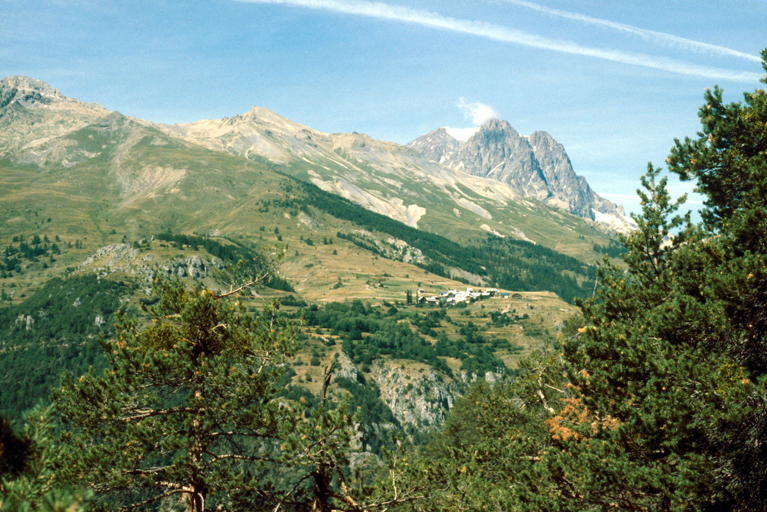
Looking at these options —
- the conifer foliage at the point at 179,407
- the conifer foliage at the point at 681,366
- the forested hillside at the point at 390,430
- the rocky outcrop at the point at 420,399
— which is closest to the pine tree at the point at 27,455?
the forested hillside at the point at 390,430

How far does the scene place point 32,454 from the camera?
18.7ft

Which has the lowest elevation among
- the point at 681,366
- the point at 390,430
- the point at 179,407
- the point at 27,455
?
the point at 179,407

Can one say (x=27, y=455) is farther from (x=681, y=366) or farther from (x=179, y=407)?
(x=681, y=366)

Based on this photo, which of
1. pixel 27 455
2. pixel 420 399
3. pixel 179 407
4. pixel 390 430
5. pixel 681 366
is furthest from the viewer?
pixel 420 399

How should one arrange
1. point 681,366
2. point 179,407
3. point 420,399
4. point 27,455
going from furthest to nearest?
point 420,399 → point 179,407 → point 681,366 → point 27,455

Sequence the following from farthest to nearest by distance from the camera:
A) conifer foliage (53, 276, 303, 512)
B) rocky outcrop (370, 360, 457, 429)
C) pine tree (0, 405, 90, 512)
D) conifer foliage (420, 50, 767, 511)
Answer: rocky outcrop (370, 360, 457, 429), conifer foliage (53, 276, 303, 512), conifer foliage (420, 50, 767, 511), pine tree (0, 405, 90, 512)

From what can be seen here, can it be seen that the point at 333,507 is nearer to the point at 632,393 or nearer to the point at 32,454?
the point at 32,454

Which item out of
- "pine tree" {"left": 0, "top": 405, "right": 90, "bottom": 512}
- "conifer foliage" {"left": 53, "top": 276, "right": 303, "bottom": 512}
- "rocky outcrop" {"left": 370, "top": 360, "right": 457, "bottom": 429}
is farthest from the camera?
"rocky outcrop" {"left": 370, "top": 360, "right": 457, "bottom": 429}

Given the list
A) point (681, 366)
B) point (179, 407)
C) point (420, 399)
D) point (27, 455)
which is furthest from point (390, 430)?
point (420, 399)

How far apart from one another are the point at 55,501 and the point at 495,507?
863 inches

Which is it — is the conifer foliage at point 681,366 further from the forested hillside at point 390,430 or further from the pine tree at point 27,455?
the pine tree at point 27,455

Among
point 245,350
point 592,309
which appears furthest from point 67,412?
point 592,309

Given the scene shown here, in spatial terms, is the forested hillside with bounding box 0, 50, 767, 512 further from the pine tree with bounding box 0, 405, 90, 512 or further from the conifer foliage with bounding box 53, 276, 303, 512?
the pine tree with bounding box 0, 405, 90, 512

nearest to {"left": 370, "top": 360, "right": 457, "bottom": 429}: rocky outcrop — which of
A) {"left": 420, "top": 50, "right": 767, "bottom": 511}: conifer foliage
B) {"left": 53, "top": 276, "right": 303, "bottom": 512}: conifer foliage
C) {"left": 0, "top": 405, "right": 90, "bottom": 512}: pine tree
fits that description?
{"left": 420, "top": 50, "right": 767, "bottom": 511}: conifer foliage
